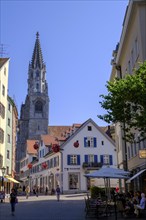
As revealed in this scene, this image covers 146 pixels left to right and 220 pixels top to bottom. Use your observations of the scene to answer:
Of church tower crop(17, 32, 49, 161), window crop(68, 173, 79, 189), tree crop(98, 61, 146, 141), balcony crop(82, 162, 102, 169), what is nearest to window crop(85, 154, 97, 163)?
balcony crop(82, 162, 102, 169)

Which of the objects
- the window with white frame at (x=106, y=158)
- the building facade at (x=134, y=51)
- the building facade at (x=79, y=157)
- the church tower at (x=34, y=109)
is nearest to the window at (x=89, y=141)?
the building facade at (x=79, y=157)

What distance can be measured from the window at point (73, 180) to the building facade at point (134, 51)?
911 inches

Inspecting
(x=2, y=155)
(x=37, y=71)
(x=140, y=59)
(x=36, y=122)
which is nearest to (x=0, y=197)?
(x=2, y=155)

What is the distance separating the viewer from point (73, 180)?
188ft

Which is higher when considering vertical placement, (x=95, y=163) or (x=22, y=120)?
(x=22, y=120)

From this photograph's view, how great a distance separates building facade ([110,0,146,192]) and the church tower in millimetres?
92580

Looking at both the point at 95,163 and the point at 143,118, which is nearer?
the point at 143,118

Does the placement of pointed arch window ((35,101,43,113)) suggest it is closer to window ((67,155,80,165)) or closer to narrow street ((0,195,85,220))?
window ((67,155,80,165))

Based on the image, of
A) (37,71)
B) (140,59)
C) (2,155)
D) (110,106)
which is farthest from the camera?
(37,71)

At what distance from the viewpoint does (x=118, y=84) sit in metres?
15.6

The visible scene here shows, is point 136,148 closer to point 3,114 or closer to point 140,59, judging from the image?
point 140,59

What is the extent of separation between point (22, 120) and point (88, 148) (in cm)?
8022

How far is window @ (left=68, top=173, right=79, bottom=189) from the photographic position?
5659 centimetres

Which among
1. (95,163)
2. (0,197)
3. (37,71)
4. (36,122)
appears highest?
(37,71)
